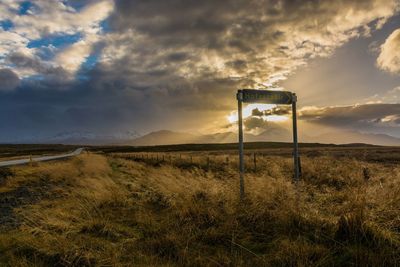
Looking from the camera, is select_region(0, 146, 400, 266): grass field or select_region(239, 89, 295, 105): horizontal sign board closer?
select_region(0, 146, 400, 266): grass field

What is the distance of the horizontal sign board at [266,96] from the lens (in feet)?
26.9

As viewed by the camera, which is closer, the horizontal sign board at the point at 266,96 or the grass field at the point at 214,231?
the grass field at the point at 214,231

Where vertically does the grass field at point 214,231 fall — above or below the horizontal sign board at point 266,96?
below

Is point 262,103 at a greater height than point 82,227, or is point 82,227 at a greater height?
point 262,103

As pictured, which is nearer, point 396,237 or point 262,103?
point 396,237

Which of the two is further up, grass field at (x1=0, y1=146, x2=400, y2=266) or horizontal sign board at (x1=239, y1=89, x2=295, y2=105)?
horizontal sign board at (x1=239, y1=89, x2=295, y2=105)

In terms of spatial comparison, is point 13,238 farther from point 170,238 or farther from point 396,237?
point 396,237

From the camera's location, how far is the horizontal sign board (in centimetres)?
819

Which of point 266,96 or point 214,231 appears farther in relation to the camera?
point 266,96

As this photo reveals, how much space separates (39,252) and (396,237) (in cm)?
566

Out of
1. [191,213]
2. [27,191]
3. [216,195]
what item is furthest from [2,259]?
[27,191]

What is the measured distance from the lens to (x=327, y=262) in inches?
174

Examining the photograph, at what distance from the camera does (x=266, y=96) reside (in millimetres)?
8391

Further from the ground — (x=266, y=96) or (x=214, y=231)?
(x=266, y=96)
